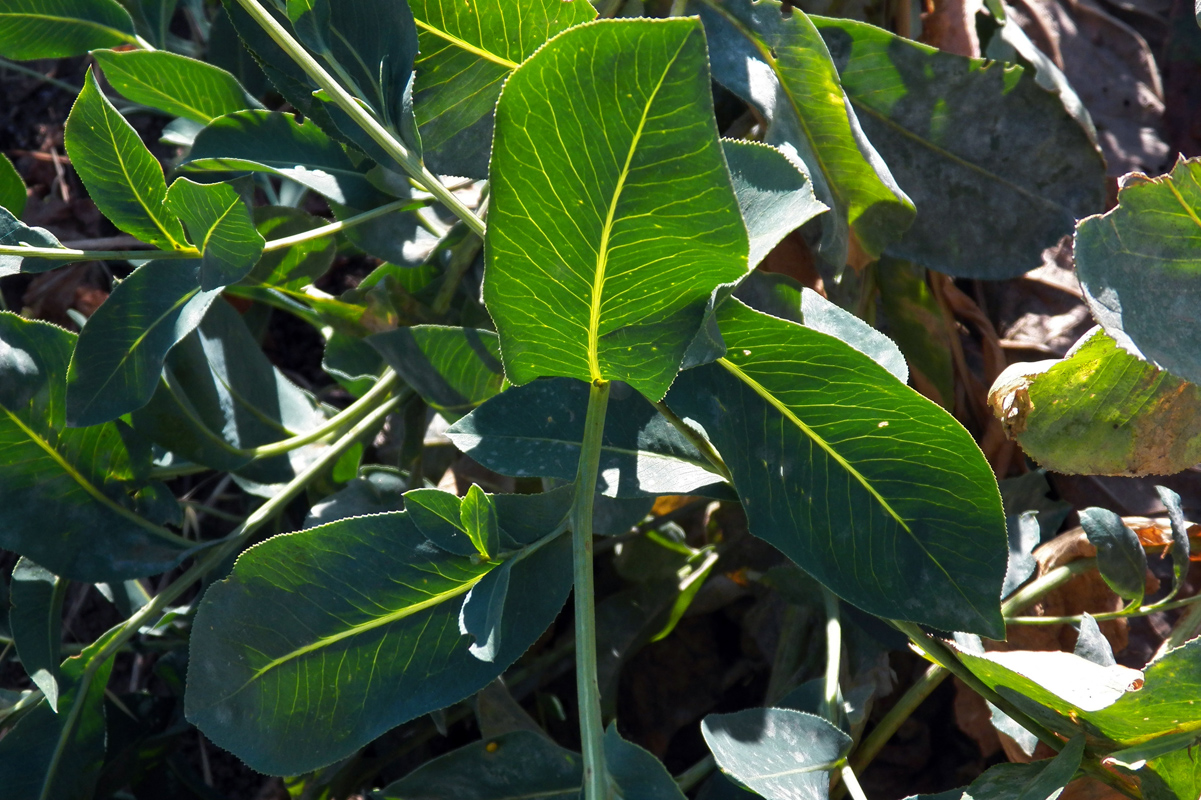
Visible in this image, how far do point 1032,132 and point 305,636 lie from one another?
1112 millimetres

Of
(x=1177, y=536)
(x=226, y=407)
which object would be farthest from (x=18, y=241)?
(x=1177, y=536)

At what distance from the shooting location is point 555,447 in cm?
91

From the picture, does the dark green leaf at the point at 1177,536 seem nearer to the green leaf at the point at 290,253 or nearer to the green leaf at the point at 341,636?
the green leaf at the point at 341,636

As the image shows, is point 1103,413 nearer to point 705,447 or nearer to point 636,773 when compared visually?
point 705,447

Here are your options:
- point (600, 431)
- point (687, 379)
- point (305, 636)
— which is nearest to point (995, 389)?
point (687, 379)

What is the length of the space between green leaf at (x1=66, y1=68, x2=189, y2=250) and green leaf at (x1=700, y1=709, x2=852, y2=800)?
73 cm

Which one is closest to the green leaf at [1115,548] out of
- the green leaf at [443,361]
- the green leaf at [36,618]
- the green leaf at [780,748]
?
the green leaf at [780,748]

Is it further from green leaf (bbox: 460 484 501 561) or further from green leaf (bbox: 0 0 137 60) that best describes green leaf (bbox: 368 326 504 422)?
green leaf (bbox: 0 0 137 60)

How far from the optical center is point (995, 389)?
95cm

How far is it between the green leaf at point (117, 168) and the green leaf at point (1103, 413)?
33.8 inches

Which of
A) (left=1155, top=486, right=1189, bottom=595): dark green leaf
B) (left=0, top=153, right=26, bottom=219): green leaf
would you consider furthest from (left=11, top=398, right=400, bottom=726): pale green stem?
(left=1155, top=486, right=1189, bottom=595): dark green leaf

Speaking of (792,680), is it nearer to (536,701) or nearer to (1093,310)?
(536,701)

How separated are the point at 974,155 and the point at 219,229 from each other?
97 cm

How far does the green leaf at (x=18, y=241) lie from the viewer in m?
0.90
